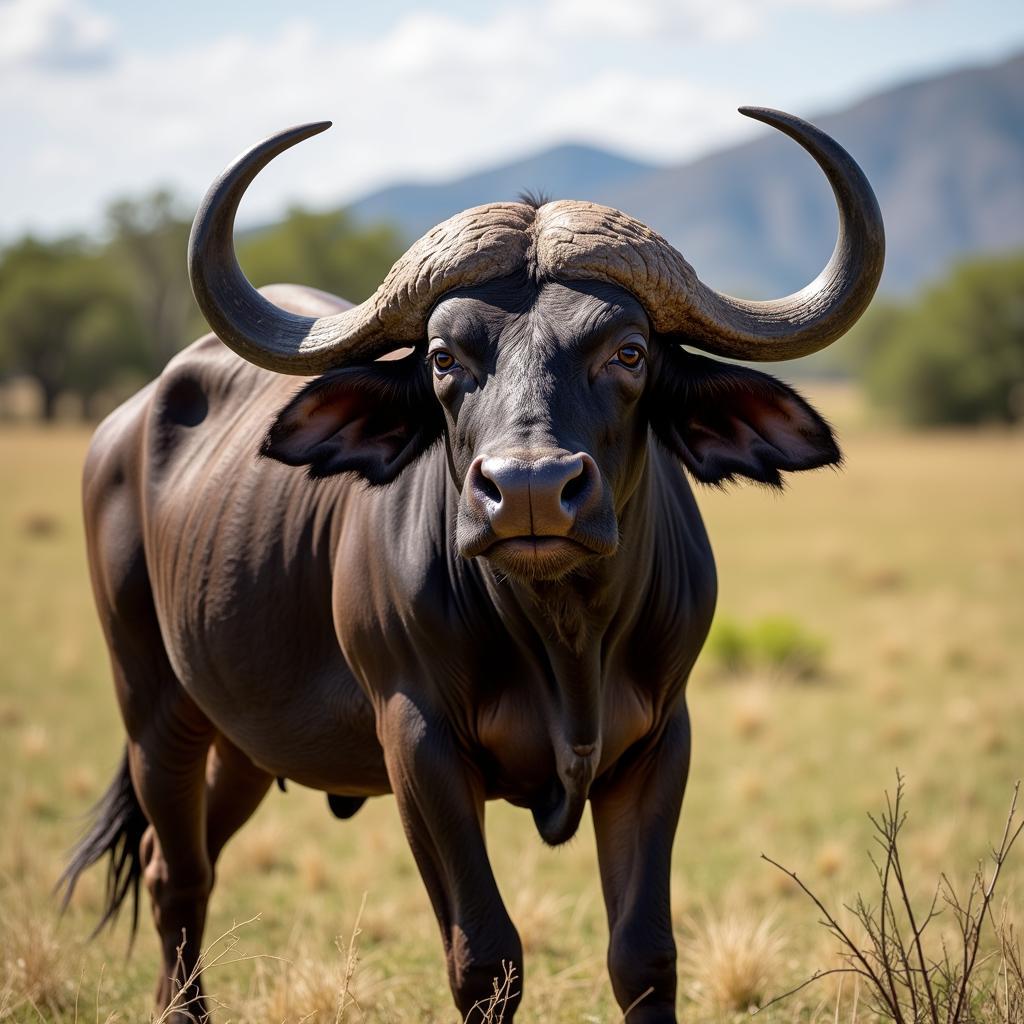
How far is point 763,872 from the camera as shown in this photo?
783cm

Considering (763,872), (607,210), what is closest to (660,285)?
(607,210)

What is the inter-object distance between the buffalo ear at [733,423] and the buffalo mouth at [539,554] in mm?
684

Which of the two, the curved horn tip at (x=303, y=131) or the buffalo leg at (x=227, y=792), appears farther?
the buffalo leg at (x=227, y=792)

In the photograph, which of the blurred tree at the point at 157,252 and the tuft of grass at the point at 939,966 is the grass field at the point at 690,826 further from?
the blurred tree at the point at 157,252

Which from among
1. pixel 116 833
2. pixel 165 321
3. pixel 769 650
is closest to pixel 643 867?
pixel 116 833

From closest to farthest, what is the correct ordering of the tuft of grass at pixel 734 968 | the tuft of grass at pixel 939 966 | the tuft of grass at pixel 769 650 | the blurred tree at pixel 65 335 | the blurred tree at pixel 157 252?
the tuft of grass at pixel 939 966
the tuft of grass at pixel 734 968
the tuft of grass at pixel 769 650
the blurred tree at pixel 65 335
the blurred tree at pixel 157 252

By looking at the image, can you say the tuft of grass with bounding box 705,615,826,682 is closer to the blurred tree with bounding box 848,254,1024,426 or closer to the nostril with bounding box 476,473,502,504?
the nostril with bounding box 476,473,502,504

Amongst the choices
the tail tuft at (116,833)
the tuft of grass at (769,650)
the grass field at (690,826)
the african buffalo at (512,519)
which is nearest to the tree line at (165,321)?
the grass field at (690,826)

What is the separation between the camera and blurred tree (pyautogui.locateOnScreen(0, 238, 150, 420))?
199 feet

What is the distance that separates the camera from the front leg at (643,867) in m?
3.76

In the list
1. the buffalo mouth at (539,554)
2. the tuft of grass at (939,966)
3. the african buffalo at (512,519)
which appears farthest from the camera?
the african buffalo at (512,519)

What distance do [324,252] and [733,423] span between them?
78.0 meters

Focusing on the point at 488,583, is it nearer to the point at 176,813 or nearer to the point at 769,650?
the point at 176,813

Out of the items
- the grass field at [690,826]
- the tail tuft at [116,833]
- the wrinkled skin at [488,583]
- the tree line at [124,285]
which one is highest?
the tree line at [124,285]
